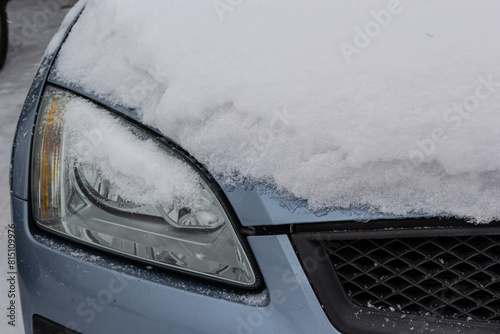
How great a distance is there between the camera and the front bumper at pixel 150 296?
1.18 metres

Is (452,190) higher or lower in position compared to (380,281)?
higher

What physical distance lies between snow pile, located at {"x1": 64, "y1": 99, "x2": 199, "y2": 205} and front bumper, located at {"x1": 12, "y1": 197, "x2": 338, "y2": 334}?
0.18 metres

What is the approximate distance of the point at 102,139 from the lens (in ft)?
4.48

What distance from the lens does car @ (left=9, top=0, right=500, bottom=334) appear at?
45.8 inches

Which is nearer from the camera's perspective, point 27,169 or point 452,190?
point 452,190

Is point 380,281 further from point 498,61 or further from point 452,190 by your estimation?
point 498,61

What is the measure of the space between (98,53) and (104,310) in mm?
708

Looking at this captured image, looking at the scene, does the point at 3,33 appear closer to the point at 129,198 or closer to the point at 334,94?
the point at 129,198

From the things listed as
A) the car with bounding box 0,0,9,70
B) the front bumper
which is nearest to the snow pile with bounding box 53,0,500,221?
the front bumper

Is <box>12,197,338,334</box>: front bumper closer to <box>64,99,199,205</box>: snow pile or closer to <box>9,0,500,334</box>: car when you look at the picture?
<box>9,0,500,334</box>: car

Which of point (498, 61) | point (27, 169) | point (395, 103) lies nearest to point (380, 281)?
point (395, 103)

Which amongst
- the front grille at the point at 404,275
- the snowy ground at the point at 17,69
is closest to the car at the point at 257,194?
the front grille at the point at 404,275

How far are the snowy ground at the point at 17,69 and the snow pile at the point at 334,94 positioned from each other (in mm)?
1388

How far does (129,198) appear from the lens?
4.30ft
